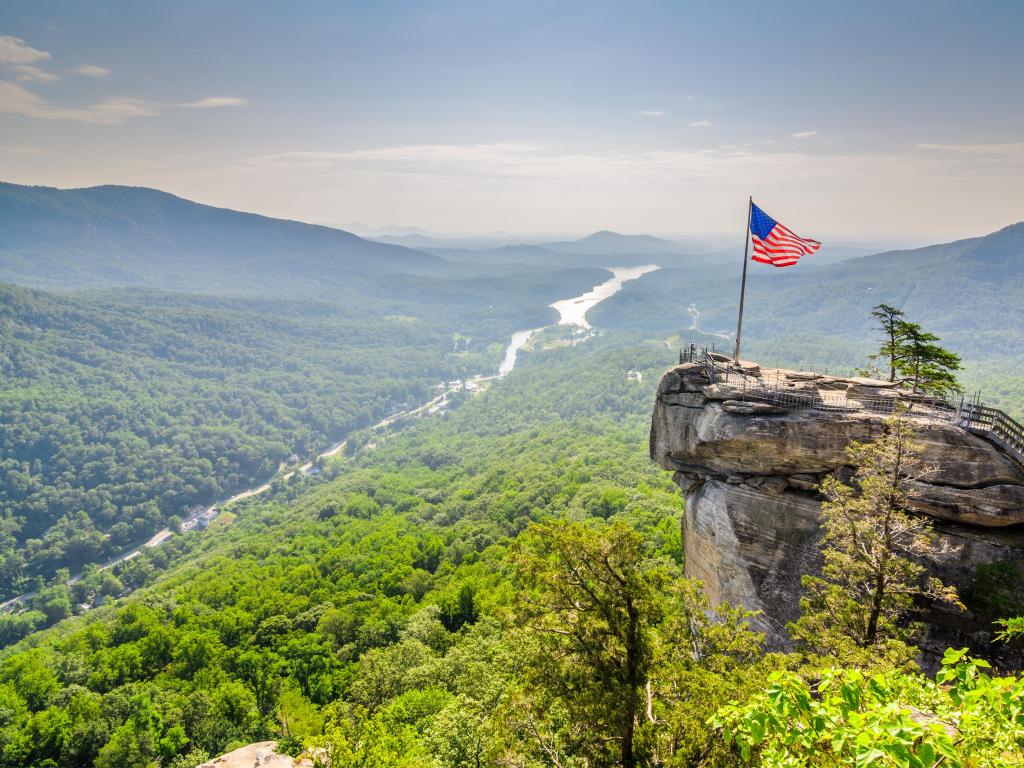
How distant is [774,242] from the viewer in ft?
82.5

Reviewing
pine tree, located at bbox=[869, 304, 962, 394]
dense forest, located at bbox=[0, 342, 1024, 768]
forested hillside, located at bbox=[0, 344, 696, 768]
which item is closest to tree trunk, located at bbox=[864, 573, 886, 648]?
dense forest, located at bbox=[0, 342, 1024, 768]

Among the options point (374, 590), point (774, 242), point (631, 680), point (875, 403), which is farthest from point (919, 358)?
point (374, 590)

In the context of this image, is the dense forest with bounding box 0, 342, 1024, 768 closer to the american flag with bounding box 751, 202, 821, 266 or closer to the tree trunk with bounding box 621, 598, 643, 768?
the tree trunk with bounding box 621, 598, 643, 768

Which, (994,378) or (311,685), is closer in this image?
(311,685)

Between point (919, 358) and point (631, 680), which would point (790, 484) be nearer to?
point (631, 680)

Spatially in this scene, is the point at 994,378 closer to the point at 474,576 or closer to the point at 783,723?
the point at 474,576

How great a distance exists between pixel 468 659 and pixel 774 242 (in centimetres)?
3095

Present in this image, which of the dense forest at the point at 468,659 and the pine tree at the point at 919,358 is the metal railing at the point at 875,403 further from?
the dense forest at the point at 468,659

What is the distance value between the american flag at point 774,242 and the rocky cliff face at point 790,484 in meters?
5.96

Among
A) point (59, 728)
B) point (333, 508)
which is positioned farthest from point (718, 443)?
point (333, 508)

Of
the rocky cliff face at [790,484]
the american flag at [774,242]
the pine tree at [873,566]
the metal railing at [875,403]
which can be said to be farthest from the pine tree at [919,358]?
the pine tree at [873,566]

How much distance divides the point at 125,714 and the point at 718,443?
150 ft

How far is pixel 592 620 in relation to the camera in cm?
1310

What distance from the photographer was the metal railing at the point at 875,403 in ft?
61.4
